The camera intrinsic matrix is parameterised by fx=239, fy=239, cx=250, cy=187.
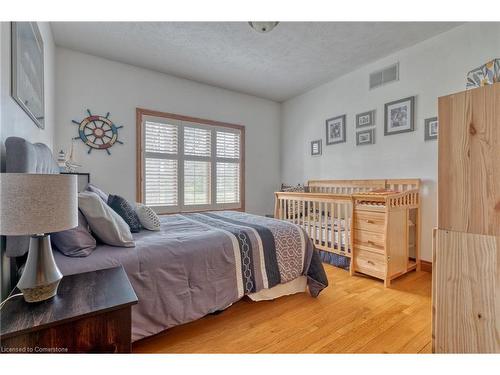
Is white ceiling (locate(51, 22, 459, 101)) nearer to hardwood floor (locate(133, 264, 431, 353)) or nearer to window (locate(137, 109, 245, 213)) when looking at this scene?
window (locate(137, 109, 245, 213))

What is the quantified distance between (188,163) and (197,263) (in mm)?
2347

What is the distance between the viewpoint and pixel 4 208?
2.42 feet

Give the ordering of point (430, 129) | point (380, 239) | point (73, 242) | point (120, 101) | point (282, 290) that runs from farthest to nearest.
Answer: point (120, 101) → point (430, 129) → point (380, 239) → point (282, 290) → point (73, 242)

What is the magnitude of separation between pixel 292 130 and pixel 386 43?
6.41ft

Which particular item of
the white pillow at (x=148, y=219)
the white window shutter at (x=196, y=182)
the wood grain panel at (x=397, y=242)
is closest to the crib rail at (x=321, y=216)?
the wood grain panel at (x=397, y=242)

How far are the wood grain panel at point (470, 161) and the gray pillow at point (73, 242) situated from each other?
165cm

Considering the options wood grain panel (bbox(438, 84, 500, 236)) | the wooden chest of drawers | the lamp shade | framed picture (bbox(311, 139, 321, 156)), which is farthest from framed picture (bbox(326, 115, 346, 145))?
the lamp shade

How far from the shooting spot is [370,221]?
7.91 feet

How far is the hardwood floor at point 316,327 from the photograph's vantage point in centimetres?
141

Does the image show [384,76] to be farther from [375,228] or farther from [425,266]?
[425,266]

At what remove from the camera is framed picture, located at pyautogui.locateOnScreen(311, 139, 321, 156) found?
382cm

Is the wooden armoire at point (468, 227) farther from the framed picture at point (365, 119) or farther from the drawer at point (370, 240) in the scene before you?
the framed picture at point (365, 119)

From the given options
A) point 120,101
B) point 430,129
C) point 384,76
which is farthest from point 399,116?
point 120,101
